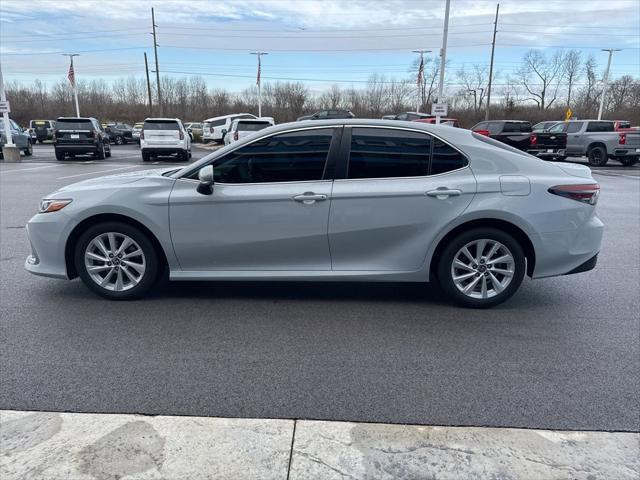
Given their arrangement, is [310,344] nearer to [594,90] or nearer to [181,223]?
[181,223]

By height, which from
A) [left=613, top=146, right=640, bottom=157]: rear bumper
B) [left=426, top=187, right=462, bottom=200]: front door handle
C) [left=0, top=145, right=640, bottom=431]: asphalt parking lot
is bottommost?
[left=0, top=145, right=640, bottom=431]: asphalt parking lot

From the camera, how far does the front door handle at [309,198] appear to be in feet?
14.4

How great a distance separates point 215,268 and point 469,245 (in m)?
2.34

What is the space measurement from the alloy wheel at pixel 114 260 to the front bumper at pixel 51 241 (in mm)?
227

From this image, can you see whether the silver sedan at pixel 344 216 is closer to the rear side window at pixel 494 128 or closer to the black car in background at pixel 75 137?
the rear side window at pixel 494 128

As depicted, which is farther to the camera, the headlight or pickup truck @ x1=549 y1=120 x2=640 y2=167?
pickup truck @ x1=549 y1=120 x2=640 y2=167

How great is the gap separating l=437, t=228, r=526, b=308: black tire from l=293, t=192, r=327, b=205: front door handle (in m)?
1.23

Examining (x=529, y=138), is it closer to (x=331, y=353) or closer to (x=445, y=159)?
(x=445, y=159)

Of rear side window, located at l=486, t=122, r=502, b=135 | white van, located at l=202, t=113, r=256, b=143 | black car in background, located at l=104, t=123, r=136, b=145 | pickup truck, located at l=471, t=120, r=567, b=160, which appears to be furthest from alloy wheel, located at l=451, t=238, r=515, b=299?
→ black car in background, located at l=104, t=123, r=136, b=145

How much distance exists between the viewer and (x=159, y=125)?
20.8m

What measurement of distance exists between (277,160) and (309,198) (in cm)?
49

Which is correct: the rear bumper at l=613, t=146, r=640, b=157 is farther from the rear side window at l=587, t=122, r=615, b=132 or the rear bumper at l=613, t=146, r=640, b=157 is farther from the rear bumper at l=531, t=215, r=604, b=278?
the rear bumper at l=531, t=215, r=604, b=278

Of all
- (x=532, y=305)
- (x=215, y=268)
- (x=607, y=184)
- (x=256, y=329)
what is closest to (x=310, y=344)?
(x=256, y=329)

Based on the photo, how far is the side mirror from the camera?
14.4 ft
